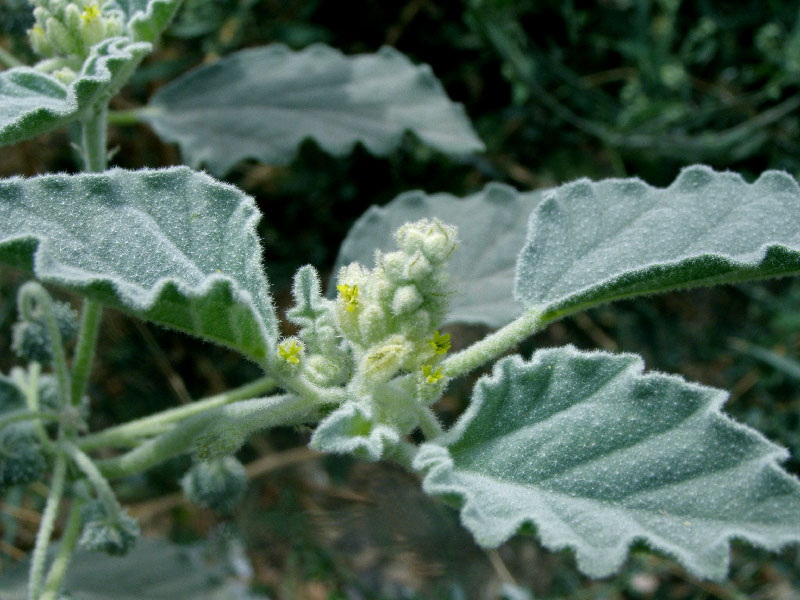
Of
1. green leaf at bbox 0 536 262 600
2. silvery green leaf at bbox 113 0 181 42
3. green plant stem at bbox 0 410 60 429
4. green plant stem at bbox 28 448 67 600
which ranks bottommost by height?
green leaf at bbox 0 536 262 600

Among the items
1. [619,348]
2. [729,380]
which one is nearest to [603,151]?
[619,348]

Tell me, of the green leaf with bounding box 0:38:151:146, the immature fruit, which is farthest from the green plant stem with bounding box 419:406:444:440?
the green leaf with bounding box 0:38:151:146

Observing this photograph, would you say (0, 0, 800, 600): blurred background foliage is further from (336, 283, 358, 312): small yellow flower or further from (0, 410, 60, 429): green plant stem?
(336, 283, 358, 312): small yellow flower

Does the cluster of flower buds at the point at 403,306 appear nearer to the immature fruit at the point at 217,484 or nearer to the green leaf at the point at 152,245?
the green leaf at the point at 152,245

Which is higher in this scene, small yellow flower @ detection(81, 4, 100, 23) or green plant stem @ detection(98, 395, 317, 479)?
small yellow flower @ detection(81, 4, 100, 23)

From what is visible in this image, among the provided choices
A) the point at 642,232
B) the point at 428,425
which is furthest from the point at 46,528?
the point at 642,232
